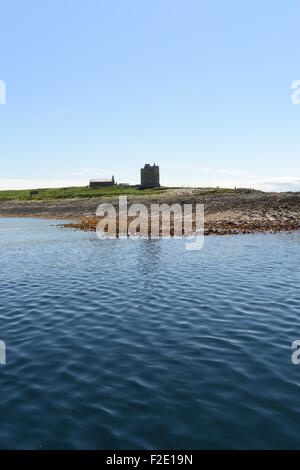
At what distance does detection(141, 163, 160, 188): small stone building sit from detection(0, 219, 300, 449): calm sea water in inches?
5540

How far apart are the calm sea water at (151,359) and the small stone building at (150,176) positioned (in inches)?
5540

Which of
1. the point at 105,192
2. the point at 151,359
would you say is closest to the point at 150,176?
the point at 105,192

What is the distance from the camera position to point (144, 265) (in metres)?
Result: 28.5

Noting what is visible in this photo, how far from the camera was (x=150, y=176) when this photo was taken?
6545 inches

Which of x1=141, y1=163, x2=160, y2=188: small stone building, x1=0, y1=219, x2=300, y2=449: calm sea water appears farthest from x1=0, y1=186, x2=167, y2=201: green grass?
x1=0, y1=219, x2=300, y2=449: calm sea water

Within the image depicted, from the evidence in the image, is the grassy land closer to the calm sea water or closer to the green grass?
the green grass

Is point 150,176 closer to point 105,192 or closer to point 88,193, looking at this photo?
point 105,192

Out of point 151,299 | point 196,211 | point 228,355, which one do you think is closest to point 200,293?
point 151,299

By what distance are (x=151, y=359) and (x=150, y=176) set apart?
156957 millimetres

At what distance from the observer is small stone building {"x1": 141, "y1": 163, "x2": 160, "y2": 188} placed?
165 m

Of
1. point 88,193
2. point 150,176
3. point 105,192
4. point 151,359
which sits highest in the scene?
point 150,176

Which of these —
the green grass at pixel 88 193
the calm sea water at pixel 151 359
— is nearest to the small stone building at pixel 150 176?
the green grass at pixel 88 193

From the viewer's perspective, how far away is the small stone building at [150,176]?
542 ft

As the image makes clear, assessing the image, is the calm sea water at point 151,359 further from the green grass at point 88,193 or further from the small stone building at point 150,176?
the small stone building at point 150,176
